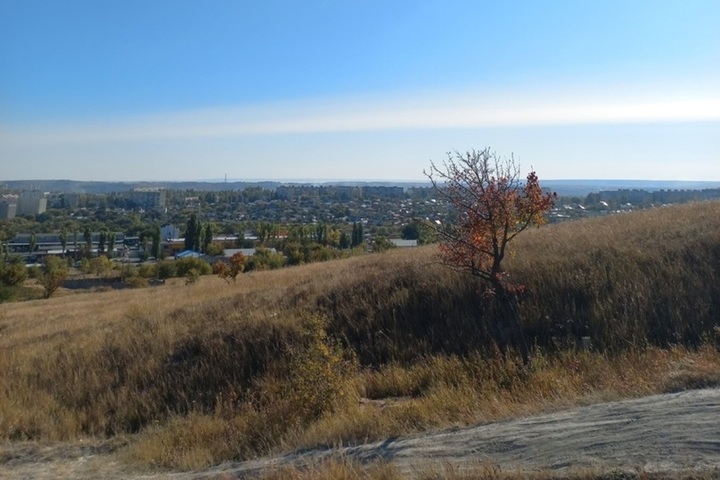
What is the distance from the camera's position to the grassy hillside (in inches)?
265

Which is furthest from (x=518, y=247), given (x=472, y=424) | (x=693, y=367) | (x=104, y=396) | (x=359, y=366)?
(x=104, y=396)

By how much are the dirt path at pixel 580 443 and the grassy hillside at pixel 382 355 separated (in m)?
0.48

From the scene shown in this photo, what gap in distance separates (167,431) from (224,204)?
365 ft

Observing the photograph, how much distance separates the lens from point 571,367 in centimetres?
736

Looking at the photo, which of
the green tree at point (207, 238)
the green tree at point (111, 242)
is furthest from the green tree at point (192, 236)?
the green tree at point (111, 242)

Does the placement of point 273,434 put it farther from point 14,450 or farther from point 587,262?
point 587,262

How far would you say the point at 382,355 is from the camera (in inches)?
382

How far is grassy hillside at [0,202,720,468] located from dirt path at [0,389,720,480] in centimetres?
48

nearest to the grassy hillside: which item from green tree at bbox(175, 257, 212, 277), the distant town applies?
the distant town

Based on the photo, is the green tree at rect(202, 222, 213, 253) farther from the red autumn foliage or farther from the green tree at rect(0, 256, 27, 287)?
the red autumn foliage

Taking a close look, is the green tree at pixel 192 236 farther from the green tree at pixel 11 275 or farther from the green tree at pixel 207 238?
the green tree at pixel 11 275

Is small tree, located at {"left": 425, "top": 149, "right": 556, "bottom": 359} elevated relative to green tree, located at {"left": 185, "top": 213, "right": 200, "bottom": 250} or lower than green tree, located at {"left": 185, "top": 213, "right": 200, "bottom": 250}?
elevated

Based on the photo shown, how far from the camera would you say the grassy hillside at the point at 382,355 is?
22.1 feet

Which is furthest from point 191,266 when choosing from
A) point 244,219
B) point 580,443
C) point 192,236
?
point 244,219
